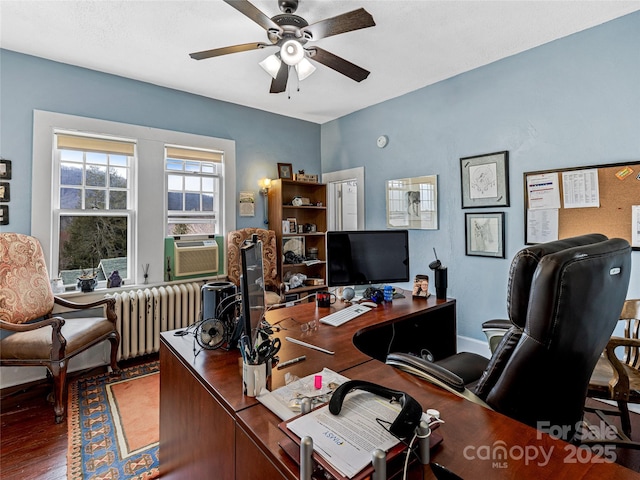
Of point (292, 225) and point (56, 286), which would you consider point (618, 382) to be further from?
point (56, 286)

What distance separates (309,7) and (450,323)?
2.52m

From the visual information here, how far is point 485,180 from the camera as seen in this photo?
10.3 feet

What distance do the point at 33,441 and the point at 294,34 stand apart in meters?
3.19

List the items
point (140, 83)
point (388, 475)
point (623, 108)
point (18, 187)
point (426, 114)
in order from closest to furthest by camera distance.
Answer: point (388, 475) < point (623, 108) < point (18, 187) < point (140, 83) < point (426, 114)

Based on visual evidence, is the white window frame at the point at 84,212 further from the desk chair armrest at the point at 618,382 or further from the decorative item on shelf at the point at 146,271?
the desk chair armrest at the point at 618,382

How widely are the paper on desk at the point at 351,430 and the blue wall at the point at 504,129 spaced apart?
8.72 ft

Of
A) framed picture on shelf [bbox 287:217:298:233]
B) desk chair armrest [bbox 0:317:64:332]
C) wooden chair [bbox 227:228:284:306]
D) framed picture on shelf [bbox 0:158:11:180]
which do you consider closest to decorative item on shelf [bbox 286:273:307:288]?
wooden chair [bbox 227:228:284:306]

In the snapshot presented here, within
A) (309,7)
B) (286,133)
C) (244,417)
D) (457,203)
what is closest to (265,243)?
(286,133)

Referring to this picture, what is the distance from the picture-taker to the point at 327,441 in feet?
2.47

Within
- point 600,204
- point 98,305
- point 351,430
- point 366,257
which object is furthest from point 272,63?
point 600,204

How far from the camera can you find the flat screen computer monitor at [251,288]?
1.10 metres

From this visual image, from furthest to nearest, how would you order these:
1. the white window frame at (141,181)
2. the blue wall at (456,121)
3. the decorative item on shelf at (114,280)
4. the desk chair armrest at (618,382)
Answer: the decorative item on shelf at (114,280) → the white window frame at (141,181) → the blue wall at (456,121) → the desk chair armrest at (618,382)

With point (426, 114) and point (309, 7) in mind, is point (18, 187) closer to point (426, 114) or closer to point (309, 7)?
point (309, 7)

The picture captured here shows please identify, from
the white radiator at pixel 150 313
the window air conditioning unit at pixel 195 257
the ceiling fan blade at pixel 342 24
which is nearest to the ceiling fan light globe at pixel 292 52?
the ceiling fan blade at pixel 342 24
